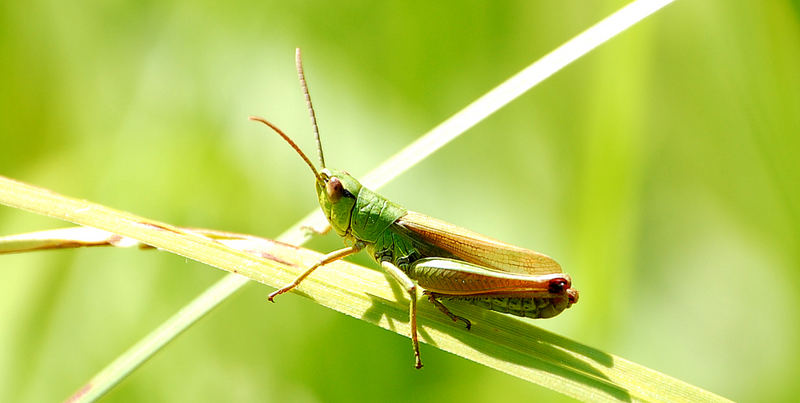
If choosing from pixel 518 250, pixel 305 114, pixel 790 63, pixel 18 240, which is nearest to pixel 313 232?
pixel 518 250

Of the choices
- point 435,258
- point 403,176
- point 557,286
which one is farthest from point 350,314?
point 403,176

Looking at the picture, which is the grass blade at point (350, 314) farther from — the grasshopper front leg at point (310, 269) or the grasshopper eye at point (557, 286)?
the grasshopper eye at point (557, 286)

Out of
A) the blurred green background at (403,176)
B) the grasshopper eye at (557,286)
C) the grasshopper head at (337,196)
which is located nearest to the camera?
the grasshopper eye at (557,286)

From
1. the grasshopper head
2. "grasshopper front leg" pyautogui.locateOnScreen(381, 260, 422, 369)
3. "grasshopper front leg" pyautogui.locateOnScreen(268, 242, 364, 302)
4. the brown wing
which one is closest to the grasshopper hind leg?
"grasshopper front leg" pyautogui.locateOnScreen(381, 260, 422, 369)

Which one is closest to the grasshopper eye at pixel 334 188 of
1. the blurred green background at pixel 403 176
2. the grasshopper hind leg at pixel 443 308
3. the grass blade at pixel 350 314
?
the grass blade at pixel 350 314

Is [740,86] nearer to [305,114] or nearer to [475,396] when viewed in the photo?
[475,396]

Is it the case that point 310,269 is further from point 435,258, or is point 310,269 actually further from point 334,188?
point 435,258

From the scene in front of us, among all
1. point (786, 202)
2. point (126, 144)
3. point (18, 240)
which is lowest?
point (18, 240)
